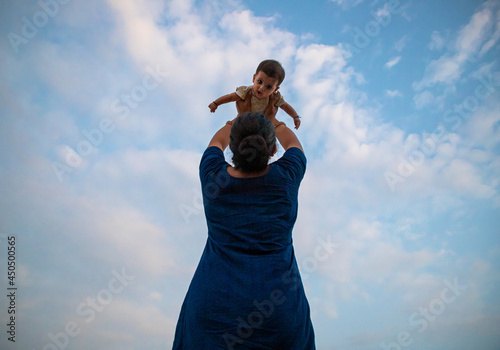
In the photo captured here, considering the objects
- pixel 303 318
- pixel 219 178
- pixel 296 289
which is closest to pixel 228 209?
pixel 219 178

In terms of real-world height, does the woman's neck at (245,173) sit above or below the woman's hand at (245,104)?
below

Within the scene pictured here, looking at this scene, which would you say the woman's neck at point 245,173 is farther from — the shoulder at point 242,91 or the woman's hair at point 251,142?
the shoulder at point 242,91

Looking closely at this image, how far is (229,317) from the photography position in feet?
5.30

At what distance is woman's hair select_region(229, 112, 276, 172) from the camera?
6.39 ft

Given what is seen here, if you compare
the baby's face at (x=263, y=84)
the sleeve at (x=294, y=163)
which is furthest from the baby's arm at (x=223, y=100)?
the sleeve at (x=294, y=163)

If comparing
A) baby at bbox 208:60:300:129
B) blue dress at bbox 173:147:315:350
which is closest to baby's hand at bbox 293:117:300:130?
baby at bbox 208:60:300:129

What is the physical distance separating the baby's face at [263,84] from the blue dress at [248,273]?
9.09ft

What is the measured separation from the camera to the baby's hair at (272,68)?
15.1 ft

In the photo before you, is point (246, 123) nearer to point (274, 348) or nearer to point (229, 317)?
point (229, 317)

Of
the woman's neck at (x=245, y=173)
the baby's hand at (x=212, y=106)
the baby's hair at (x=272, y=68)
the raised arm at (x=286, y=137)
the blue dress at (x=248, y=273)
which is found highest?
the baby's hair at (x=272, y=68)

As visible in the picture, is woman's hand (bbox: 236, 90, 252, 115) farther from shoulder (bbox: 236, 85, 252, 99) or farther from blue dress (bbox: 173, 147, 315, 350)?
blue dress (bbox: 173, 147, 315, 350)

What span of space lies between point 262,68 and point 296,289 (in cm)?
353

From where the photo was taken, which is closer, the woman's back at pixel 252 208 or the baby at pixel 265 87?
the woman's back at pixel 252 208

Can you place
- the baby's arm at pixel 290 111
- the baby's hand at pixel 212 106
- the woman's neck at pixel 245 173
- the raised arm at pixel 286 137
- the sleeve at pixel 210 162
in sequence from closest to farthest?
the woman's neck at pixel 245 173
the sleeve at pixel 210 162
the raised arm at pixel 286 137
the baby's hand at pixel 212 106
the baby's arm at pixel 290 111
